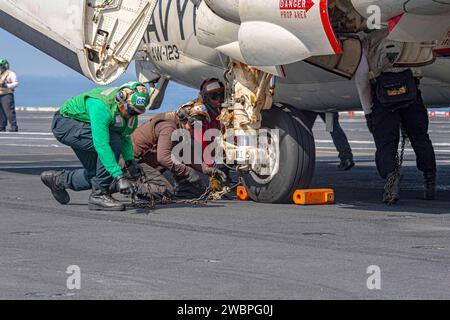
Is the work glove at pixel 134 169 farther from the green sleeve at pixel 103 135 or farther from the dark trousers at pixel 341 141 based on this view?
the dark trousers at pixel 341 141

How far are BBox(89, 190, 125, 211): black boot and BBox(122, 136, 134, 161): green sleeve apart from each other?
500 millimetres

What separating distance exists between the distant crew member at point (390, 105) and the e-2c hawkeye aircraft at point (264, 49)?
199mm

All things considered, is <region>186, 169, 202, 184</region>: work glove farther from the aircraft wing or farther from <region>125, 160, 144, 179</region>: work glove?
the aircraft wing

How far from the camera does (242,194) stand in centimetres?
1463

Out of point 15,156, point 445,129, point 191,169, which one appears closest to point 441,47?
point 191,169

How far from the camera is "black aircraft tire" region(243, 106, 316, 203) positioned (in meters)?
13.8

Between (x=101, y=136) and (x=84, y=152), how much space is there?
0.70 m

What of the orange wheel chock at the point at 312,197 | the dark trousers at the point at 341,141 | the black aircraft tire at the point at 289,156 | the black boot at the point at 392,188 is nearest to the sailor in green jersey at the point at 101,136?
the black aircraft tire at the point at 289,156

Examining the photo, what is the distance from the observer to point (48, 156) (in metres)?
24.7

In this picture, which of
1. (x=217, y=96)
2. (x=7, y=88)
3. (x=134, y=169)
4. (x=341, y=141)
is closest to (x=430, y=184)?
(x=217, y=96)

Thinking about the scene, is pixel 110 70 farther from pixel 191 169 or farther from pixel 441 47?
pixel 441 47

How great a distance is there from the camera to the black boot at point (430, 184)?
14.3m

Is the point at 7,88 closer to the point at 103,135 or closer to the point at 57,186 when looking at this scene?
the point at 57,186
